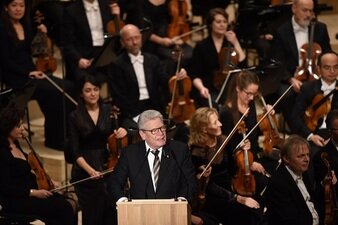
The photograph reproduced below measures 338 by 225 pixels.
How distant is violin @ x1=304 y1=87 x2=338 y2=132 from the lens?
21.4 ft

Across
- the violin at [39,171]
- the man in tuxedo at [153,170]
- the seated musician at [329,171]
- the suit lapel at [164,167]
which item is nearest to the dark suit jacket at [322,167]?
the seated musician at [329,171]

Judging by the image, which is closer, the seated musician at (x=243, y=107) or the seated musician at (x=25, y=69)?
the seated musician at (x=243, y=107)

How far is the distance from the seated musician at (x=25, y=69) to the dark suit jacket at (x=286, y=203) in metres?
1.99

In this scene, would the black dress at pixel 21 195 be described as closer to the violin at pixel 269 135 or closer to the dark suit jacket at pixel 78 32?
the violin at pixel 269 135

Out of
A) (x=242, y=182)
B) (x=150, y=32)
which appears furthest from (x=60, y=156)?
(x=242, y=182)

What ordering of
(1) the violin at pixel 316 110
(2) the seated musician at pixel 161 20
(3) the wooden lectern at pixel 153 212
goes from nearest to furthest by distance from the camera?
(3) the wooden lectern at pixel 153 212 → (1) the violin at pixel 316 110 → (2) the seated musician at pixel 161 20

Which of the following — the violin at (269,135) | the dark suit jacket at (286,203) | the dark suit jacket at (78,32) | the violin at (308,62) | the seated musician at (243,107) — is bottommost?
the dark suit jacket at (286,203)

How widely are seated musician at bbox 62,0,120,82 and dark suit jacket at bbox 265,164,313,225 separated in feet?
6.82

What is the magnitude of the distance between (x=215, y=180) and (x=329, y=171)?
0.74 meters

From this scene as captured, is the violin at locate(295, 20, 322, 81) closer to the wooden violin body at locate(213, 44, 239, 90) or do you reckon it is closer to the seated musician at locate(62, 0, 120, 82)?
the wooden violin body at locate(213, 44, 239, 90)

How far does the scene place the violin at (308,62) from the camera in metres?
6.96

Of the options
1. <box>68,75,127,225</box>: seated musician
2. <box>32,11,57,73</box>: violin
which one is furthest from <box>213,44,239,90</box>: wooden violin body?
<box>32,11,57,73</box>: violin

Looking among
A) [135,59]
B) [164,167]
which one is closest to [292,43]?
[135,59]

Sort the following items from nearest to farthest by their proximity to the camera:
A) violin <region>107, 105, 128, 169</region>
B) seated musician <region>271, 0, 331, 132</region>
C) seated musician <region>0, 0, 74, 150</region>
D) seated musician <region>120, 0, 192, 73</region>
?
violin <region>107, 105, 128, 169</region> < seated musician <region>0, 0, 74, 150</region> < seated musician <region>271, 0, 331, 132</region> < seated musician <region>120, 0, 192, 73</region>
